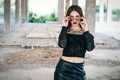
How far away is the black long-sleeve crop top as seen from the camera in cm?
411

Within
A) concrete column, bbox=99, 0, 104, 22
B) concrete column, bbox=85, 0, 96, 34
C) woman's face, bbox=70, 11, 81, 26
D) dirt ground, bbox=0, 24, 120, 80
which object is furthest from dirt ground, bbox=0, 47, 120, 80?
concrete column, bbox=99, 0, 104, 22

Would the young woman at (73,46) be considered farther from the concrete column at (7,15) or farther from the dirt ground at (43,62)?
the concrete column at (7,15)

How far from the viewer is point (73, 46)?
→ 4.12 meters

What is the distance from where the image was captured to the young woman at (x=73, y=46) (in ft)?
13.4

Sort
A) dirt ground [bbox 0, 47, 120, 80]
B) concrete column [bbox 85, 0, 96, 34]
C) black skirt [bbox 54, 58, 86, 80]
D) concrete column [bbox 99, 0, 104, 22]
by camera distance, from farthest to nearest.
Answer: concrete column [bbox 99, 0, 104, 22] → concrete column [bbox 85, 0, 96, 34] → dirt ground [bbox 0, 47, 120, 80] → black skirt [bbox 54, 58, 86, 80]

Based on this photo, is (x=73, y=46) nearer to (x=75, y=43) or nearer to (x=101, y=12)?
(x=75, y=43)

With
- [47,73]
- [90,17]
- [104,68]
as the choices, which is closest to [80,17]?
[47,73]

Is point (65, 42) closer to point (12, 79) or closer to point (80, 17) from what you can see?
point (80, 17)

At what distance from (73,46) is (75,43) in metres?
0.05

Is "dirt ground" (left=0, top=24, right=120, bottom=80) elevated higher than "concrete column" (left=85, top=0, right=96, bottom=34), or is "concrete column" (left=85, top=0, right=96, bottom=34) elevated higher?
"concrete column" (left=85, top=0, right=96, bottom=34)

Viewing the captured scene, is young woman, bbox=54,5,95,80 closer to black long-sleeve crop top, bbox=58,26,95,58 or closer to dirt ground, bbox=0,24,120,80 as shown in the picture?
black long-sleeve crop top, bbox=58,26,95,58

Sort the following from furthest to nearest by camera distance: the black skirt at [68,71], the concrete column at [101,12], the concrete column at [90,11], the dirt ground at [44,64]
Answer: the concrete column at [101,12]
the concrete column at [90,11]
the dirt ground at [44,64]
the black skirt at [68,71]

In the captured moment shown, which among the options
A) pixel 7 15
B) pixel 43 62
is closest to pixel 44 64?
pixel 43 62

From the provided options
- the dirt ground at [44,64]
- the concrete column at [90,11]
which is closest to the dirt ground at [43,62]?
the dirt ground at [44,64]
